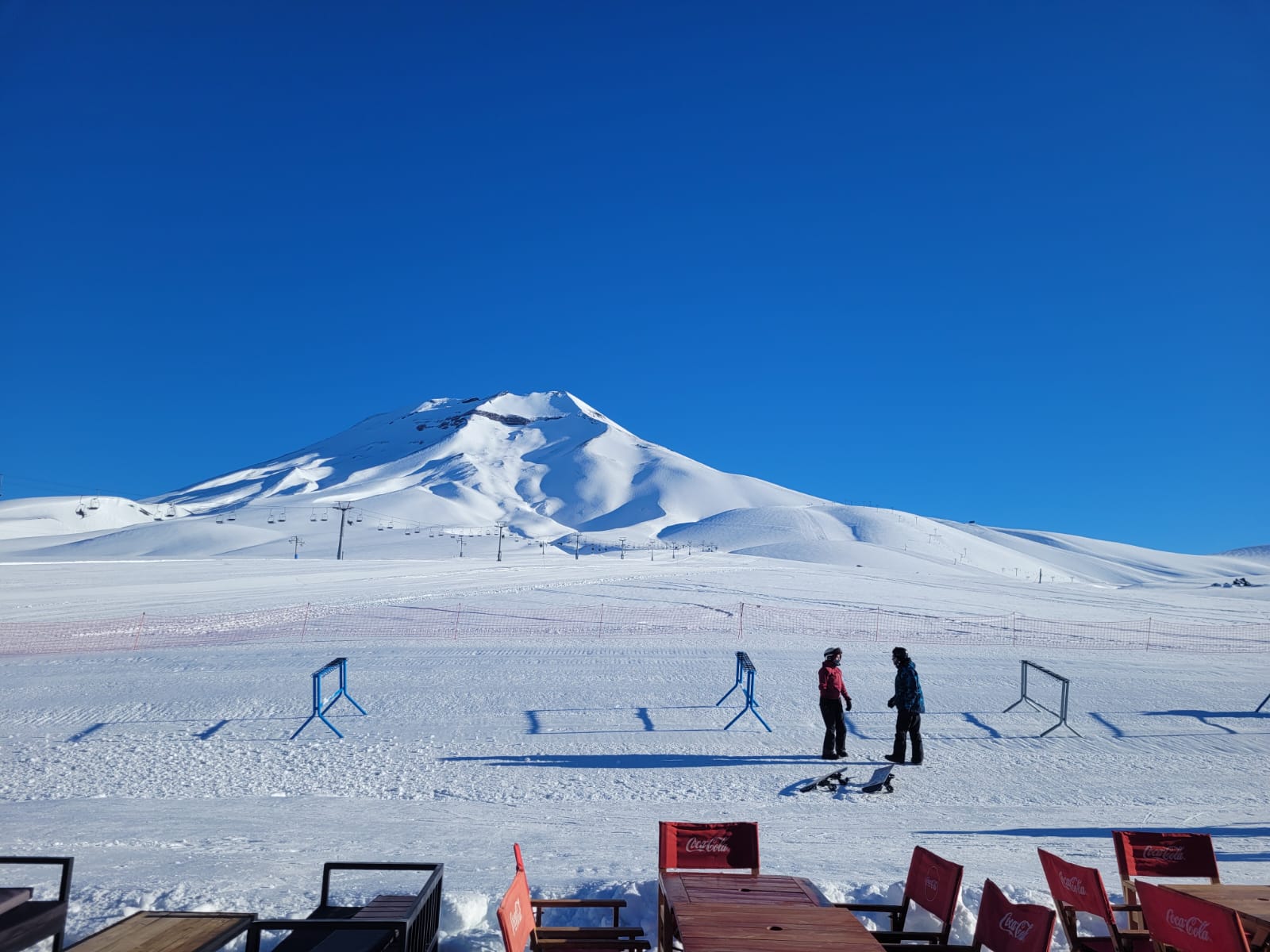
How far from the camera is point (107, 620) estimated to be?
2925cm

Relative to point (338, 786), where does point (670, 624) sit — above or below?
above

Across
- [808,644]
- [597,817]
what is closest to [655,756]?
[597,817]

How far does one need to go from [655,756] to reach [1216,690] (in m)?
13.0

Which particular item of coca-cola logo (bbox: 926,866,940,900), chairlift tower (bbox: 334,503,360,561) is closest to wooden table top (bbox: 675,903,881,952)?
coca-cola logo (bbox: 926,866,940,900)

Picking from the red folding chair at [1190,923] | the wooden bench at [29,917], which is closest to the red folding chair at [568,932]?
the wooden bench at [29,917]

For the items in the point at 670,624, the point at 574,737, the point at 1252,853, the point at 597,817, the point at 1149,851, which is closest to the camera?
the point at 1149,851

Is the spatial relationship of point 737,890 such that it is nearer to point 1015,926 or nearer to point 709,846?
point 709,846

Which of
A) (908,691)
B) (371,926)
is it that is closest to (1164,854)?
(371,926)

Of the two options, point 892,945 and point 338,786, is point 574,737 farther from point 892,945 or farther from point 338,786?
point 892,945

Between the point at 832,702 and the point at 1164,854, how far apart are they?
612 cm

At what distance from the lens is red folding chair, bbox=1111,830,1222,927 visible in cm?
580

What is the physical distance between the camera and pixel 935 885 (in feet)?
17.0

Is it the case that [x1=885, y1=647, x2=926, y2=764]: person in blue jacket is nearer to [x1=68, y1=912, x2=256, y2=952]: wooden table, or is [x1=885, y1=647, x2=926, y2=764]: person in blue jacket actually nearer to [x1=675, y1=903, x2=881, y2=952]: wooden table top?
[x1=675, y1=903, x2=881, y2=952]: wooden table top

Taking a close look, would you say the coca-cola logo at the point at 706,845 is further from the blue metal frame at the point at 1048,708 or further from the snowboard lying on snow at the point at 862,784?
the blue metal frame at the point at 1048,708
